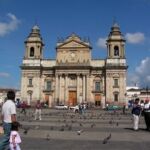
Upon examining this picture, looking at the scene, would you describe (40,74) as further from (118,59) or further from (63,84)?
(118,59)

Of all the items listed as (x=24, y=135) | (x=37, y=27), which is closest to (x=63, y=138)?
(x=24, y=135)

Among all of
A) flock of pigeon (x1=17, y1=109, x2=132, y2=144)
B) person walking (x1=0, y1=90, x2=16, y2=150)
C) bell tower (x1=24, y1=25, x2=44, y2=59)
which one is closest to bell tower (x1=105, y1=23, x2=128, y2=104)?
bell tower (x1=24, y1=25, x2=44, y2=59)

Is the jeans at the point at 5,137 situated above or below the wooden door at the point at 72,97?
below

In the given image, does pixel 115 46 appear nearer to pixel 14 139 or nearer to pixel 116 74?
pixel 116 74

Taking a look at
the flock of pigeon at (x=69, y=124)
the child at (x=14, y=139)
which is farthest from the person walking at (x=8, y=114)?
the flock of pigeon at (x=69, y=124)

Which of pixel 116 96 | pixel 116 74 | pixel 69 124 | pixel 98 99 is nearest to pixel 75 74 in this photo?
pixel 98 99

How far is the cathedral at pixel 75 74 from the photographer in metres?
80.8

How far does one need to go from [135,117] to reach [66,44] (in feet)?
207

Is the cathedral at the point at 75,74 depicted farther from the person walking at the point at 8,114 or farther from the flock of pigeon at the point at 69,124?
the person walking at the point at 8,114

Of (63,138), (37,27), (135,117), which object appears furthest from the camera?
(37,27)

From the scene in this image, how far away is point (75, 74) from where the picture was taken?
268ft

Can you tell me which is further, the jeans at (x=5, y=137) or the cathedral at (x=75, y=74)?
the cathedral at (x=75, y=74)

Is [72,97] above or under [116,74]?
under

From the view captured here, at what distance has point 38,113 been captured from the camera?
31.0 m
